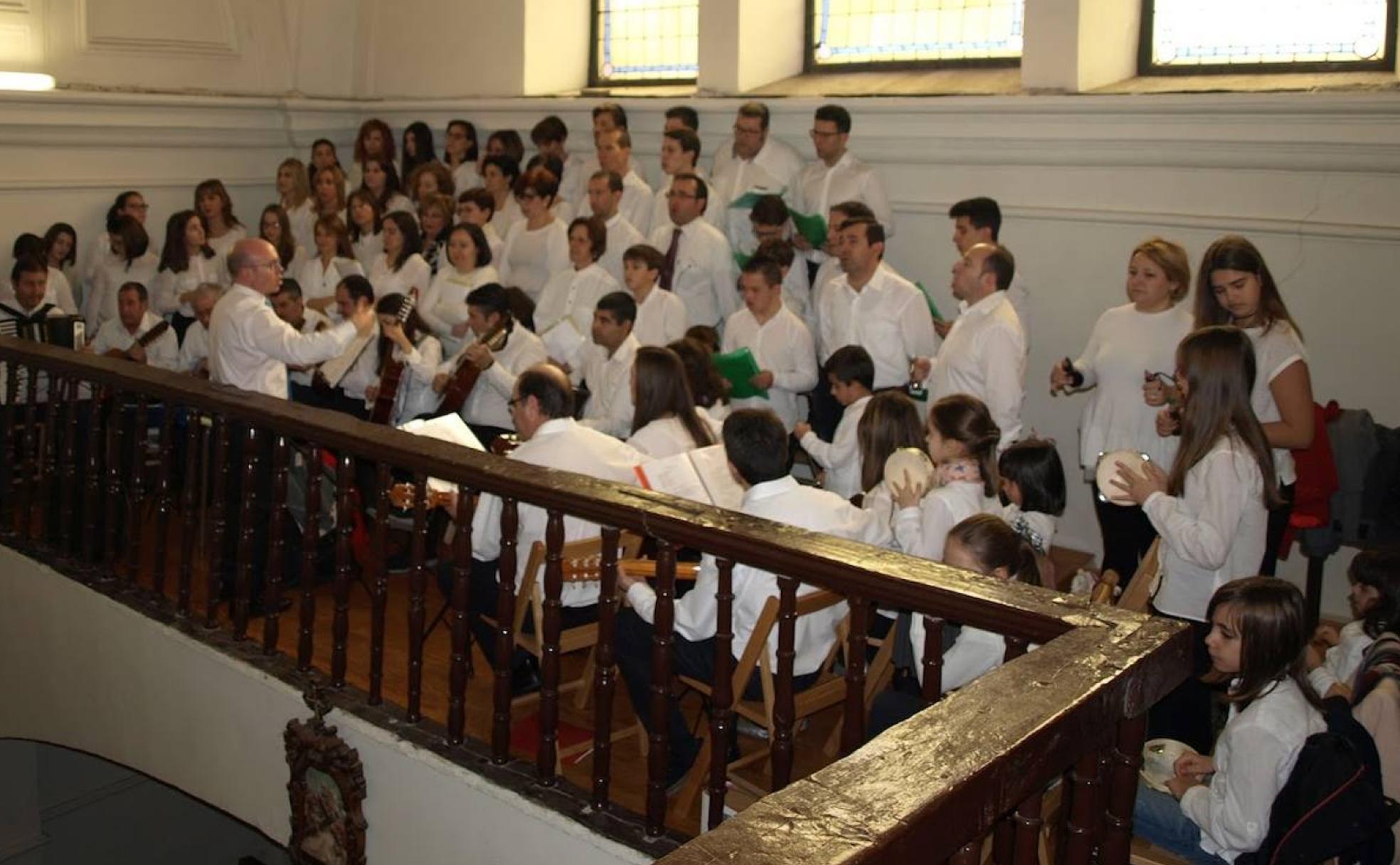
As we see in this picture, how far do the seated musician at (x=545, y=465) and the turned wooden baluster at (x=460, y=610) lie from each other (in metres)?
0.96

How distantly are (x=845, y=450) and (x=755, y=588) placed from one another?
5.59 feet

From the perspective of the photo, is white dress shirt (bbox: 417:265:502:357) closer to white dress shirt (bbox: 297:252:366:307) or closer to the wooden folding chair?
white dress shirt (bbox: 297:252:366:307)

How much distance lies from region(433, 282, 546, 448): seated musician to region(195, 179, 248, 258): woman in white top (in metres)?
2.93

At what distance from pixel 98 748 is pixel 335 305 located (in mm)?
3579

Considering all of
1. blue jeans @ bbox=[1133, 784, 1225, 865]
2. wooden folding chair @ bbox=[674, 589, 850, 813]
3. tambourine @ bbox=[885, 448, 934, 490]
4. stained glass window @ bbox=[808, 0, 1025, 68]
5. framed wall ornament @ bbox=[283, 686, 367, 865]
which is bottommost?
framed wall ornament @ bbox=[283, 686, 367, 865]

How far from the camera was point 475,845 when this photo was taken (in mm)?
3779

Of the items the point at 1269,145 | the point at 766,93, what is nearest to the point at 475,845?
the point at 1269,145

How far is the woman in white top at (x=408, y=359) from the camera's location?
7.16 m

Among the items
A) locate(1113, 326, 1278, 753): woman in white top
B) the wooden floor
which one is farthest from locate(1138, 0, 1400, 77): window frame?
the wooden floor

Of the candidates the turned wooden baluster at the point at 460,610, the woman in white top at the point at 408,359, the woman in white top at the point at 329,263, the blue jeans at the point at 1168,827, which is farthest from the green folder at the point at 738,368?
the woman in white top at the point at 329,263

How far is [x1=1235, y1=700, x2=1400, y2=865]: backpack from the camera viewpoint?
3080 millimetres

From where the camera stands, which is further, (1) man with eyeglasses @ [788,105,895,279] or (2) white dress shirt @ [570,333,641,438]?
(1) man with eyeglasses @ [788,105,895,279]

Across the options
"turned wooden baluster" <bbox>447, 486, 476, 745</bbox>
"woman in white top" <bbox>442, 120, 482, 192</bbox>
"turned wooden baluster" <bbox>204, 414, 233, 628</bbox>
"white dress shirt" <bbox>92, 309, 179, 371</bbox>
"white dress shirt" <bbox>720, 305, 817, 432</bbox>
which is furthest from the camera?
"woman in white top" <bbox>442, 120, 482, 192</bbox>

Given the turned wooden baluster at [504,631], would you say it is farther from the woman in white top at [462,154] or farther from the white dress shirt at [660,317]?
the woman in white top at [462,154]
